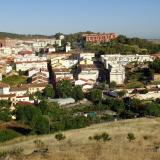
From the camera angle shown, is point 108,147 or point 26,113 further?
point 26,113

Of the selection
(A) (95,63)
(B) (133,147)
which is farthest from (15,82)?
(B) (133,147)

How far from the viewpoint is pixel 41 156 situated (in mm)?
9664

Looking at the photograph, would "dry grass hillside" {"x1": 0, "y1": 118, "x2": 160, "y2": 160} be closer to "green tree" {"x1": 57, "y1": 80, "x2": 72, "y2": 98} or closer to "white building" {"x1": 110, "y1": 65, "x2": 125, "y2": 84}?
"green tree" {"x1": 57, "y1": 80, "x2": 72, "y2": 98}

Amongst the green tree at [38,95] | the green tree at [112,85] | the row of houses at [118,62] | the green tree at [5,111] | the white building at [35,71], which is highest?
the row of houses at [118,62]

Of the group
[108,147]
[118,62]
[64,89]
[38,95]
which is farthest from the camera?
[118,62]

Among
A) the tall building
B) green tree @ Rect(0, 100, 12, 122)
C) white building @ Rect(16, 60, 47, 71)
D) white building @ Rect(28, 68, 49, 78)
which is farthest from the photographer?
the tall building

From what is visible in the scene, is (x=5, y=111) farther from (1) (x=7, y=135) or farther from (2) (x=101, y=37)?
(2) (x=101, y=37)

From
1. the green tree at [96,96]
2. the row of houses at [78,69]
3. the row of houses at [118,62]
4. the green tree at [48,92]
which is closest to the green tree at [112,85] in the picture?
the row of houses at [118,62]

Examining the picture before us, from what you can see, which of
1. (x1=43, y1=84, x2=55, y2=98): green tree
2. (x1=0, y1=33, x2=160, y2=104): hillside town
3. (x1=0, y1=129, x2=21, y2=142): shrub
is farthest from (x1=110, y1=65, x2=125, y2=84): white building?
(x1=0, y1=129, x2=21, y2=142): shrub

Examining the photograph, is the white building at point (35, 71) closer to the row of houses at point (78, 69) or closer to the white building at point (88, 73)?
the row of houses at point (78, 69)

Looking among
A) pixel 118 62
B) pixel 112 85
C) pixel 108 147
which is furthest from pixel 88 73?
pixel 108 147

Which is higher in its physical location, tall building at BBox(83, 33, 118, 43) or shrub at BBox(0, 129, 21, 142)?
tall building at BBox(83, 33, 118, 43)

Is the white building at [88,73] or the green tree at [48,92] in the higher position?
the white building at [88,73]

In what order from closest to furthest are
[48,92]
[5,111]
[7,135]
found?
[7,135], [5,111], [48,92]
